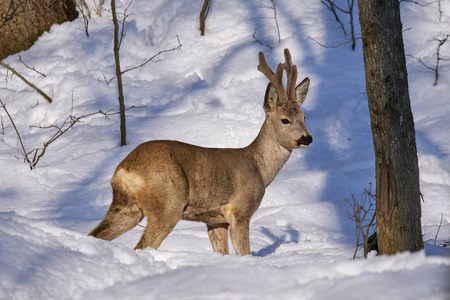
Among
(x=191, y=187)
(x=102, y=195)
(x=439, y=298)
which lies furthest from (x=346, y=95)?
(x=439, y=298)

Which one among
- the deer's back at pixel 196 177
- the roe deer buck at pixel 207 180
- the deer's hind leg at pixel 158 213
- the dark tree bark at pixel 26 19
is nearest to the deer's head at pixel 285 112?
the roe deer buck at pixel 207 180

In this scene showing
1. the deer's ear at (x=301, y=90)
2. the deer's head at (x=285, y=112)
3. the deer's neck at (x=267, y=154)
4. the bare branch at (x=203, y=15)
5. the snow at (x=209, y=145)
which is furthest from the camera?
the bare branch at (x=203, y=15)

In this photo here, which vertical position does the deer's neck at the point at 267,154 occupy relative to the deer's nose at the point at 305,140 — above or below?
below

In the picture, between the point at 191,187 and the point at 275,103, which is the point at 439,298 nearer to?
the point at 191,187

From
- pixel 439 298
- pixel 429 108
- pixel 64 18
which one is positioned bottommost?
pixel 429 108

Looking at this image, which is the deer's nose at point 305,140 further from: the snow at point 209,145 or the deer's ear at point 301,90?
the snow at point 209,145

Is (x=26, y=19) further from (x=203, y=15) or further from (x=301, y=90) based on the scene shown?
(x=301, y=90)

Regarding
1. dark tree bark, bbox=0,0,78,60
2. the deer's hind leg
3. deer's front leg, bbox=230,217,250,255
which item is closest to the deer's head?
deer's front leg, bbox=230,217,250,255

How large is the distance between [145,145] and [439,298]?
3.44m

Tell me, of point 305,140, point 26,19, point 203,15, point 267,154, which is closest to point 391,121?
point 305,140

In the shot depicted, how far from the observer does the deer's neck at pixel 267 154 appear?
639cm

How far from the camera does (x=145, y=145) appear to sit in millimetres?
5375

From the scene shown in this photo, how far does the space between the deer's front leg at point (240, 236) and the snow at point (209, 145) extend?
379mm

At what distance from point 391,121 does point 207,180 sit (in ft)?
6.21
